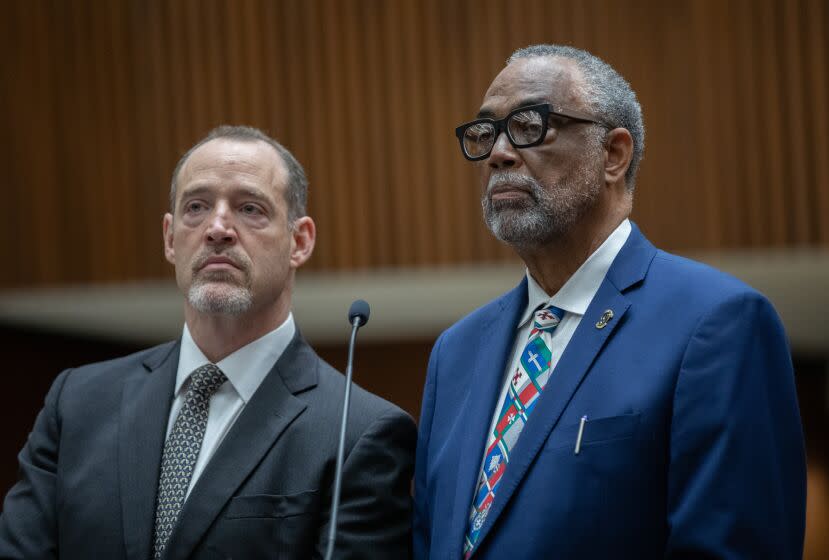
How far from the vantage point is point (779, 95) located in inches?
181

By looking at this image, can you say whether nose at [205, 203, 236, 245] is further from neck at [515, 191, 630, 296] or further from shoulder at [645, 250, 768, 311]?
shoulder at [645, 250, 768, 311]

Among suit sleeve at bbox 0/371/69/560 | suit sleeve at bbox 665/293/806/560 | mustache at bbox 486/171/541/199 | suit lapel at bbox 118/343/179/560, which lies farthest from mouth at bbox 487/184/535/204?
suit sleeve at bbox 0/371/69/560

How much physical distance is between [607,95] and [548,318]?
481mm

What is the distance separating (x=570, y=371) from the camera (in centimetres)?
203

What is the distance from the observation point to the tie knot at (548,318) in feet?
7.18

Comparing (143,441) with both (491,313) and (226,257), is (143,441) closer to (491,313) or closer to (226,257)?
(226,257)

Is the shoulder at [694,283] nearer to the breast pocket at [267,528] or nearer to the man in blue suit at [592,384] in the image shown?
the man in blue suit at [592,384]

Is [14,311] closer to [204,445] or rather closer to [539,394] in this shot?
[204,445]

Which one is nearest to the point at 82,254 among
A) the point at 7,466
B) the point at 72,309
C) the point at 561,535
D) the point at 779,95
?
the point at 72,309

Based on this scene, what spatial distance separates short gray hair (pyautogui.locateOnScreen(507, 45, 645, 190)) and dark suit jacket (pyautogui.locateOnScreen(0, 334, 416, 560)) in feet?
2.60

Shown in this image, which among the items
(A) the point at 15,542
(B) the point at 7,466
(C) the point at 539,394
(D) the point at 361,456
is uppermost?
(C) the point at 539,394

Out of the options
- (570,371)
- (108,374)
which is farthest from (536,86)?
(108,374)

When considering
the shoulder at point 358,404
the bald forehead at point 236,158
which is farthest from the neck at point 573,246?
the bald forehead at point 236,158

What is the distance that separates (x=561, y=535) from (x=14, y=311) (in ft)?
12.9
